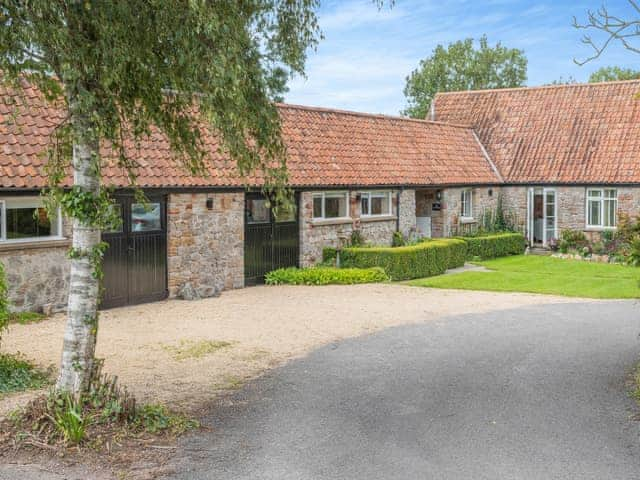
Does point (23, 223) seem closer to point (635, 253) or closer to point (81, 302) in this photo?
point (81, 302)

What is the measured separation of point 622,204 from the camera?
27.0 meters

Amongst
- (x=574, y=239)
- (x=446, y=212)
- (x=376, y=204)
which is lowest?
(x=574, y=239)

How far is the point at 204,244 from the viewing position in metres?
18.0

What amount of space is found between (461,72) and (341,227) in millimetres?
35322

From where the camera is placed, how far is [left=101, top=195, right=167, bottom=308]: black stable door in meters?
15.9

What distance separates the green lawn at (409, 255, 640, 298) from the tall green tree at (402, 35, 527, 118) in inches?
1194

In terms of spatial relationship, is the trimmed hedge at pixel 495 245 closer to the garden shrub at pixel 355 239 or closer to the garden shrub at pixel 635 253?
the garden shrub at pixel 355 239

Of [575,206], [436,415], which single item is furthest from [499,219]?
[436,415]

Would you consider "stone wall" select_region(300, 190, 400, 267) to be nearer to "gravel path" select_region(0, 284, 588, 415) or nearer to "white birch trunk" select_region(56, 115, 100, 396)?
"gravel path" select_region(0, 284, 588, 415)

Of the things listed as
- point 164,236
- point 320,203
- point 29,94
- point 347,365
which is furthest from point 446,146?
point 347,365

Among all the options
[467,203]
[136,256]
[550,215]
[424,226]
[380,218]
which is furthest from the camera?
[550,215]

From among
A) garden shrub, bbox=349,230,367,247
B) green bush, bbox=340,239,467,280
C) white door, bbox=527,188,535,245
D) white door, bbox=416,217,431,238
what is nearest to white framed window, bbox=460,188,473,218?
white door, bbox=416,217,431,238

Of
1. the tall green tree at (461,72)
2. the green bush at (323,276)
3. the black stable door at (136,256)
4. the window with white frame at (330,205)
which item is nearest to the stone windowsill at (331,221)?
the window with white frame at (330,205)

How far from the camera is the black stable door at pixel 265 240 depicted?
63.6 feet
